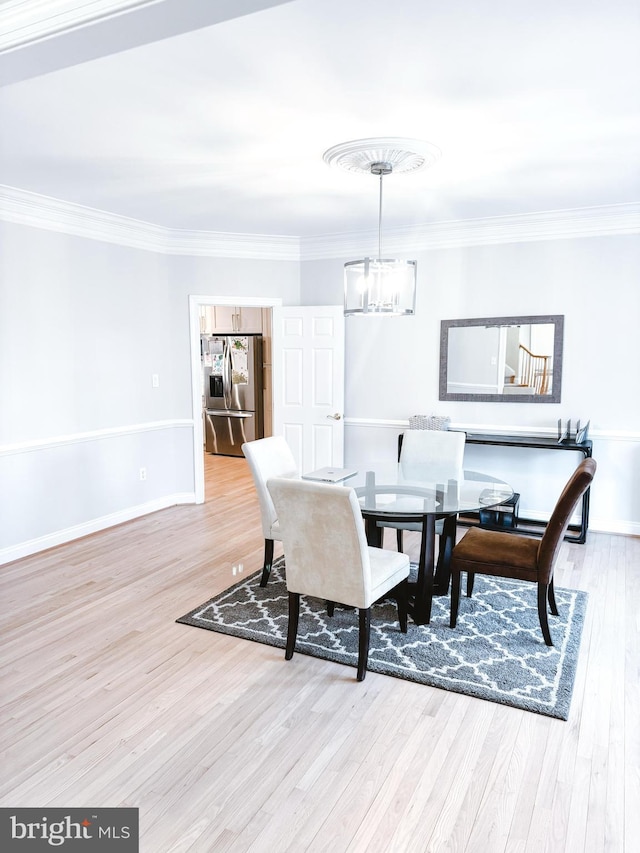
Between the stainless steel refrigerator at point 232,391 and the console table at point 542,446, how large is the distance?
12.4ft

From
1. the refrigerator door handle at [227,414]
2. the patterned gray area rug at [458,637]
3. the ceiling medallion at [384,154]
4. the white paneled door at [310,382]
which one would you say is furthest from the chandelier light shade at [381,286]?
A: the refrigerator door handle at [227,414]

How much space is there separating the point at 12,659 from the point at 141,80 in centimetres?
267

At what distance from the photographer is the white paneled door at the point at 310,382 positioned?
5582 mm

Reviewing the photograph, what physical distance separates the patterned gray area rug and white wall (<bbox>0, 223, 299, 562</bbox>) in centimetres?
177

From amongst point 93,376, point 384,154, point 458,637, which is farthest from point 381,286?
point 93,376

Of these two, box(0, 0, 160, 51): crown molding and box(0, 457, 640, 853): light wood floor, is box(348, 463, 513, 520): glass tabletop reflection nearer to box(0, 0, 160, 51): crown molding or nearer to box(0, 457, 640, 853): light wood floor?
box(0, 457, 640, 853): light wood floor

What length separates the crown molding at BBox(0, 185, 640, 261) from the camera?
4320 millimetres

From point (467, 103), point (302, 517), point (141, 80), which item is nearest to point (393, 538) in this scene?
point (302, 517)

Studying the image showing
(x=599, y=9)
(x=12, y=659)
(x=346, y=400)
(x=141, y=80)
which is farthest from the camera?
(x=346, y=400)

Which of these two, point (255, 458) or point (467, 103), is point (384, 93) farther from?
point (255, 458)

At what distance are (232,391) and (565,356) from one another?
4681 mm

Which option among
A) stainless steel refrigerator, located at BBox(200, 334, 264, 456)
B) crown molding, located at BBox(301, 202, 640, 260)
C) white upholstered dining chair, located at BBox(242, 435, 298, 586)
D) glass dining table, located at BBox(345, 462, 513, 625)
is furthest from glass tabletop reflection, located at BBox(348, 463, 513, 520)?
stainless steel refrigerator, located at BBox(200, 334, 264, 456)

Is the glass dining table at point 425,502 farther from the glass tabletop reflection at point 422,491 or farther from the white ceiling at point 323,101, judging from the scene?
the white ceiling at point 323,101

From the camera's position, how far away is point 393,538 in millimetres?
4742
